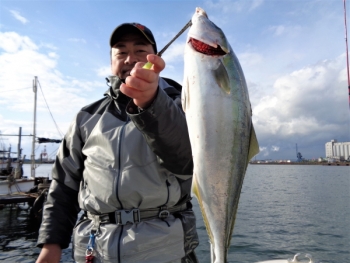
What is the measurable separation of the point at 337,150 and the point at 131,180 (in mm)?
154141

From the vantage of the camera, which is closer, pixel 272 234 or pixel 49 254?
pixel 49 254

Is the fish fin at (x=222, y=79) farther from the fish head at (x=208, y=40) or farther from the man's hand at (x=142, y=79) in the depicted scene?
the man's hand at (x=142, y=79)

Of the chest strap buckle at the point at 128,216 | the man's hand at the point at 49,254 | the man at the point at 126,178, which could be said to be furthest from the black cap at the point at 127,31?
the man's hand at the point at 49,254

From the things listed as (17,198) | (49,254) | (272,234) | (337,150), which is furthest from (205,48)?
(337,150)

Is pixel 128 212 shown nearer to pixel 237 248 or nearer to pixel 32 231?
pixel 237 248

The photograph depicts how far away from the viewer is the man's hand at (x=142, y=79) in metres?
1.61

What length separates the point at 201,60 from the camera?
184cm

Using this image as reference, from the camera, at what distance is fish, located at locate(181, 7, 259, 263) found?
1.73 metres

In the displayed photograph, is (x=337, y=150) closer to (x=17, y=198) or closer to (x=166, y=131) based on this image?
(x=17, y=198)

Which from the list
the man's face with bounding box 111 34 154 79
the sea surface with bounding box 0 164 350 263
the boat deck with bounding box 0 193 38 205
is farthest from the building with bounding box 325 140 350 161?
the man's face with bounding box 111 34 154 79

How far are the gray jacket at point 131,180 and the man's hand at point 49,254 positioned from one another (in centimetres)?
6

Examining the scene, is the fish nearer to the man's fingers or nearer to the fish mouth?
the fish mouth

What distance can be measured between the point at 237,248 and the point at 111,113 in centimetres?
1182

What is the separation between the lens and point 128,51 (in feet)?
9.20
